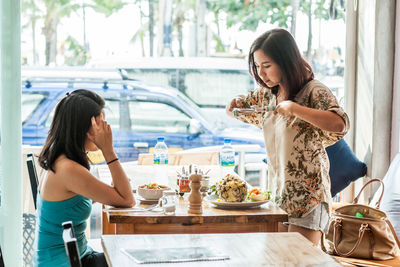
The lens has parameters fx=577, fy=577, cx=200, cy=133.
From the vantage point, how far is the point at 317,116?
2.02 metres

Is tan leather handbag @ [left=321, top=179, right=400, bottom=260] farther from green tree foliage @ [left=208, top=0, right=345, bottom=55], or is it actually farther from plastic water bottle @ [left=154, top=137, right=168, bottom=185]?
green tree foliage @ [left=208, top=0, right=345, bottom=55]

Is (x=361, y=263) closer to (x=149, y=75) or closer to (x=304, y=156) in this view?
(x=304, y=156)

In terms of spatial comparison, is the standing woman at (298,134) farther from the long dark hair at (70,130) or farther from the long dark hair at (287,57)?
the long dark hair at (70,130)

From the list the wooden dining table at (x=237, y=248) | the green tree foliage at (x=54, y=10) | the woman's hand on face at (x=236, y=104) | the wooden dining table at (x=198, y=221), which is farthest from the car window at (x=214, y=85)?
the wooden dining table at (x=237, y=248)

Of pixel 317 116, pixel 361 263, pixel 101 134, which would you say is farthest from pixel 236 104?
pixel 361 263

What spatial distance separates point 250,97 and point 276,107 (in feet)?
1.06

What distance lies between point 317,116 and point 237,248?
2.09 ft

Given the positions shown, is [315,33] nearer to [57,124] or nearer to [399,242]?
[399,242]

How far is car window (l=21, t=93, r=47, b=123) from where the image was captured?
16.9 ft

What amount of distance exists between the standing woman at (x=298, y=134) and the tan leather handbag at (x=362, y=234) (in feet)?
1.17

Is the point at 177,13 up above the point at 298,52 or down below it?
above

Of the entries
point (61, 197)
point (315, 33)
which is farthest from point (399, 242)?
point (315, 33)

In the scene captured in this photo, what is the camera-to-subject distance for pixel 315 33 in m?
5.91

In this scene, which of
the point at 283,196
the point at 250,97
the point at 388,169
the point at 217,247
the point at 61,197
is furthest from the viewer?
the point at 388,169
